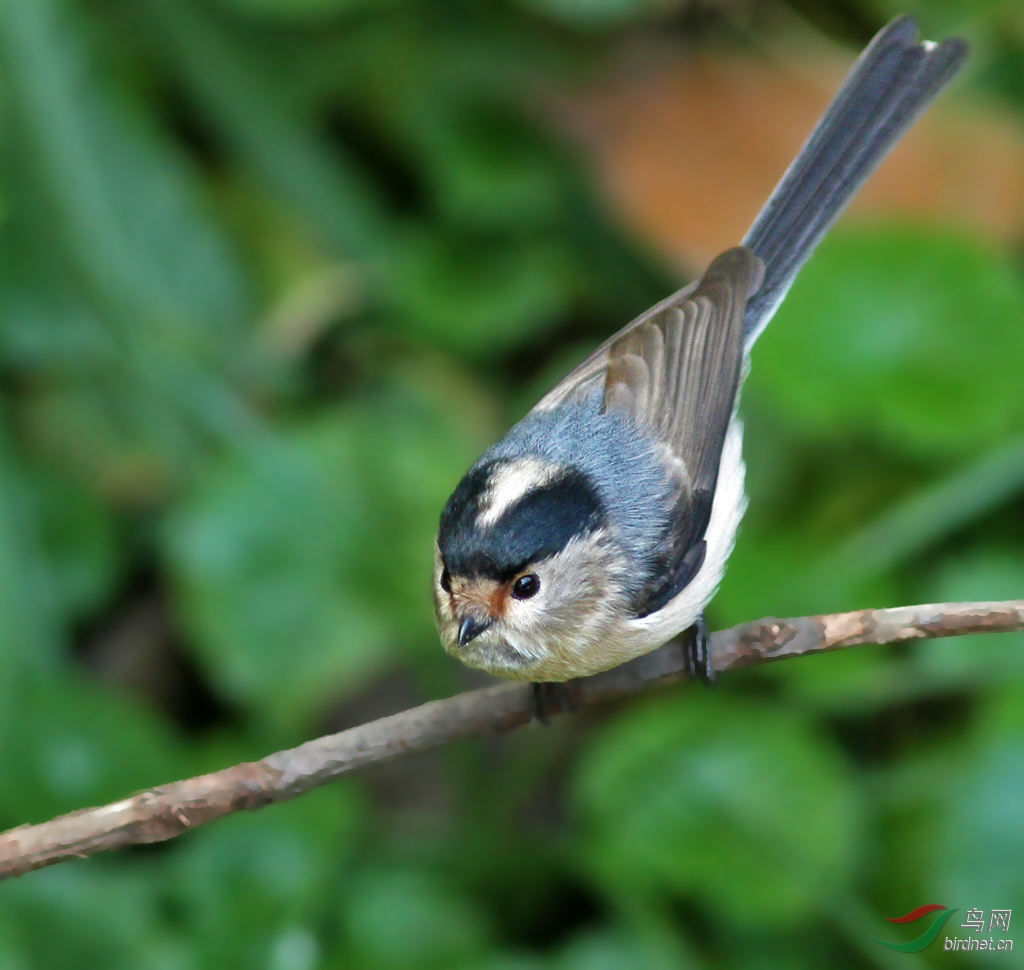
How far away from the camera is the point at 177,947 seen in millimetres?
2539

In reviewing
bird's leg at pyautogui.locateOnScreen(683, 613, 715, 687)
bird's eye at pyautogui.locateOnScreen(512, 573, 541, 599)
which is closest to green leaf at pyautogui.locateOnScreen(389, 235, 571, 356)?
bird's leg at pyautogui.locateOnScreen(683, 613, 715, 687)

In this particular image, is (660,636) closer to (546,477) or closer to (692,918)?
(546,477)

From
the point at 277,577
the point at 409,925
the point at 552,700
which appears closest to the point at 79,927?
the point at 409,925

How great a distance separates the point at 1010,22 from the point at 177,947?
10.6 feet

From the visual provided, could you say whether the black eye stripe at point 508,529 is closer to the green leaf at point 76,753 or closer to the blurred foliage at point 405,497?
the blurred foliage at point 405,497

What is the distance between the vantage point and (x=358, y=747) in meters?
A: 1.67

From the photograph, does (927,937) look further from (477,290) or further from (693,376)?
(477,290)

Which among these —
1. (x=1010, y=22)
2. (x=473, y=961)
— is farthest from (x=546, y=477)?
(x=1010, y=22)

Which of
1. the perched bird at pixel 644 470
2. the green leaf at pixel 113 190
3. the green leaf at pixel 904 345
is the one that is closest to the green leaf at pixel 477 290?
the green leaf at pixel 113 190

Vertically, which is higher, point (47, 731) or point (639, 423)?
point (639, 423)

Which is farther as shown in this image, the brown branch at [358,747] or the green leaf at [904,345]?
the green leaf at [904,345]

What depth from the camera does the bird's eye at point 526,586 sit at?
6.51 ft

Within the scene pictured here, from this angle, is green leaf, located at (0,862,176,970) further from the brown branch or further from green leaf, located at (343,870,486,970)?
the brown branch

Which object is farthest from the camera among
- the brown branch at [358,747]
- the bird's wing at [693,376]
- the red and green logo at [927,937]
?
the red and green logo at [927,937]
